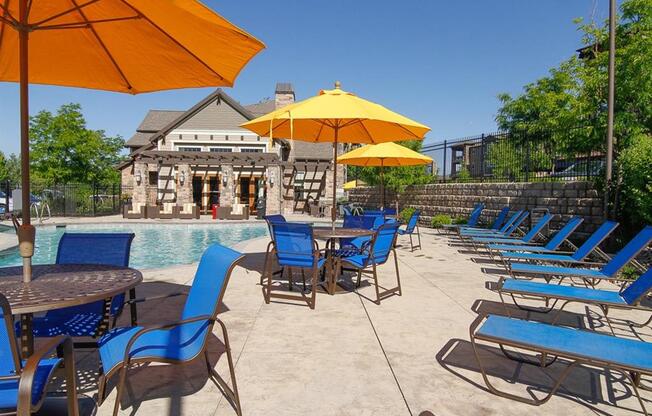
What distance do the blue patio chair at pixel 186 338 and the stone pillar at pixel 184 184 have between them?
23.6 m

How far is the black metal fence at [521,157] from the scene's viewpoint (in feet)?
32.4

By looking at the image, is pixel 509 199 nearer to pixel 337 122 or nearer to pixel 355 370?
pixel 337 122

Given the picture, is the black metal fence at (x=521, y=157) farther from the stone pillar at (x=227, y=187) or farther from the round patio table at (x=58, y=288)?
the stone pillar at (x=227, y=187)

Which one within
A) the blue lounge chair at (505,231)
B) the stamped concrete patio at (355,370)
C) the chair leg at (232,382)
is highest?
the blue lounge chair at (505,231)

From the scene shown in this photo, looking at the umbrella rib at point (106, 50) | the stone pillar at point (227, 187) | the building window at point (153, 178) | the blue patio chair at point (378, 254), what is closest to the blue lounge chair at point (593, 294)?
the blue patio chair at point (378, 254)

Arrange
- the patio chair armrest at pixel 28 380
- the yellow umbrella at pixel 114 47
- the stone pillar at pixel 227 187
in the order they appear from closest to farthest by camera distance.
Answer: the patio chair armrest at pixel 28 380, the yellow umbrella at pixel 114 47, the stone pillar at pixel 227 187

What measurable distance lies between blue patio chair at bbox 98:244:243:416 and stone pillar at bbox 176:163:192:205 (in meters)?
23.6

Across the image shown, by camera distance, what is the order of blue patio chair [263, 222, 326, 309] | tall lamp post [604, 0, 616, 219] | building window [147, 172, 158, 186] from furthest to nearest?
building window [147, 172, 158, 186]
tall lamp post [604, 0, 616, 219]
blue patio chair [263, 222, 326, 309]

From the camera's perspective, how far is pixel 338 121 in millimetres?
6645

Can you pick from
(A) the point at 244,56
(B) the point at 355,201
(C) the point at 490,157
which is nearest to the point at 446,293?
(A) the point at 244,56

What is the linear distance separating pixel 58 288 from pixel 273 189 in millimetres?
22076

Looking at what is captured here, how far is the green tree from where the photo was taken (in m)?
31.0

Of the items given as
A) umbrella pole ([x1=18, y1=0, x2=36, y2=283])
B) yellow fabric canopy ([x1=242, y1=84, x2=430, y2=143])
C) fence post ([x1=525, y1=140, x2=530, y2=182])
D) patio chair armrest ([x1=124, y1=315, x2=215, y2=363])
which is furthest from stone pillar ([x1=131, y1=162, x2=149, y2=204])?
patio chair armrest ([x1=124, y1=315, x2=215, y2=363])

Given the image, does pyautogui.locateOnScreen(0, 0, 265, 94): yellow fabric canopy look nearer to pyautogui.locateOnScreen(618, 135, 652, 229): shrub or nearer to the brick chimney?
pyautogui.locateOnScreen(618, 135, 652, 229): shrub
